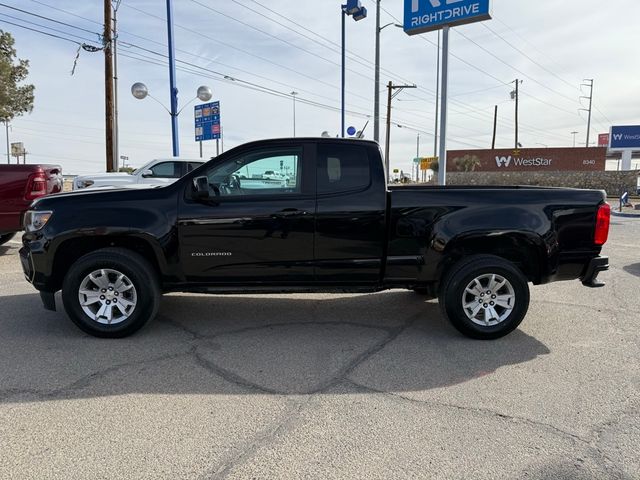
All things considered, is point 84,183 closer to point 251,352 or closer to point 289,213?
point 289,213

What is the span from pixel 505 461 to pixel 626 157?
161 feet

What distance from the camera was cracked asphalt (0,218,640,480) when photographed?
9.00ft

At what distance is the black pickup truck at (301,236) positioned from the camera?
4641 millimetres

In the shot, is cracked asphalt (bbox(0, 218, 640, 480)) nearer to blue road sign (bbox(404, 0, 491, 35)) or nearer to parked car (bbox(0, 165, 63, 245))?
parked car (bbox(0, 165, 63, 245))

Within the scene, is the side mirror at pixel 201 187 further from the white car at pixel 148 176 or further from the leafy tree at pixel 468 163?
the leafy tree at pixel 468 163

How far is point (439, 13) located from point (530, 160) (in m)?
37.9

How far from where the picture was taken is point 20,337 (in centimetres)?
476

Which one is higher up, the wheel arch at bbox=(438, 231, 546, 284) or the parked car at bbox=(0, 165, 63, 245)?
the parked car at bbox=(0, 165, 63, 245)

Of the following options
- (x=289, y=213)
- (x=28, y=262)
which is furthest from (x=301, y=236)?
(x=28, y=262)

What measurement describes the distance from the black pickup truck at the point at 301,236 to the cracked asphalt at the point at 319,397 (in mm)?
487

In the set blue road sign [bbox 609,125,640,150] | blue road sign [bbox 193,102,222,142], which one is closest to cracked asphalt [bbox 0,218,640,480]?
blue road sign [bbox 193,102,222,142]

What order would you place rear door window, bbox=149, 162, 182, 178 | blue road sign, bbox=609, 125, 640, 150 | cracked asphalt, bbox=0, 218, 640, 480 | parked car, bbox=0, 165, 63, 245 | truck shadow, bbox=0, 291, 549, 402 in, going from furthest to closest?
blue road sign, bbox=609, 125, 640, 150
rear door window, bbox=149, 162, 182, 178
parked car, bbox=0, 165, 63, 245
truck shadow, bbox=0, 291, 549, 402
cracked asphalt, bbox=0, 218, 640, 480

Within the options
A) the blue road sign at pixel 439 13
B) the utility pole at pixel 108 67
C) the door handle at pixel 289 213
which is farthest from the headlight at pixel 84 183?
the blue road sign at pixel 439 13

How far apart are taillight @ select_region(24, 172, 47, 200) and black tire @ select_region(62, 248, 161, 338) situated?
4517 mm
